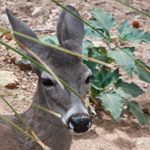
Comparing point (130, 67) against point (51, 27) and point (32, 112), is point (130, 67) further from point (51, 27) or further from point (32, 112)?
point (51, 27)

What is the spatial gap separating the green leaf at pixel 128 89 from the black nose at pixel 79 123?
1845mm

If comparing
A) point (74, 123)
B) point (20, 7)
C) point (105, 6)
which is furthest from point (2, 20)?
point (74, 123)

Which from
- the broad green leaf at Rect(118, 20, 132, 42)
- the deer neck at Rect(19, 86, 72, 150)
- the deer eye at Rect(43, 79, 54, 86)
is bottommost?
the deer neck at Rect(19, 86, 72, 150)

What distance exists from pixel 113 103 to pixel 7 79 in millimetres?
1824

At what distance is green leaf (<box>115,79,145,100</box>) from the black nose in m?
1.85

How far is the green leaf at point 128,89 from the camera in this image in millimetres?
4188

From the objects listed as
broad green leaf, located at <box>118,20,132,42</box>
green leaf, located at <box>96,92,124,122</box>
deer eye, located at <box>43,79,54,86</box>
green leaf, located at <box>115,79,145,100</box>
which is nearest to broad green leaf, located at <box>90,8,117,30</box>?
broad green leaf, located at <box>118,20,132,42</box>

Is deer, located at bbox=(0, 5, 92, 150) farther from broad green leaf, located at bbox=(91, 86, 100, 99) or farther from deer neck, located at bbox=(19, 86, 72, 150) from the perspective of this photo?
broad green leaf, located at bbox=(91, 86, 100, 99)

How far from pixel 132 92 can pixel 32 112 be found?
70.7 inches

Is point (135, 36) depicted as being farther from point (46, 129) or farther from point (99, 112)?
point (46, 129)

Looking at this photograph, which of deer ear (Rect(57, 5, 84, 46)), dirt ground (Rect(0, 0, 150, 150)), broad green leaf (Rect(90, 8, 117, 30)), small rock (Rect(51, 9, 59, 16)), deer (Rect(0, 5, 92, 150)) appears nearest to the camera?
deer (Rect(0, 5, 92, 150))

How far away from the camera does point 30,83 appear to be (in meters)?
4.87

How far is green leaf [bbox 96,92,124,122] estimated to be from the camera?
3855 mm

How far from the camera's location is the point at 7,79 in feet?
14.9
